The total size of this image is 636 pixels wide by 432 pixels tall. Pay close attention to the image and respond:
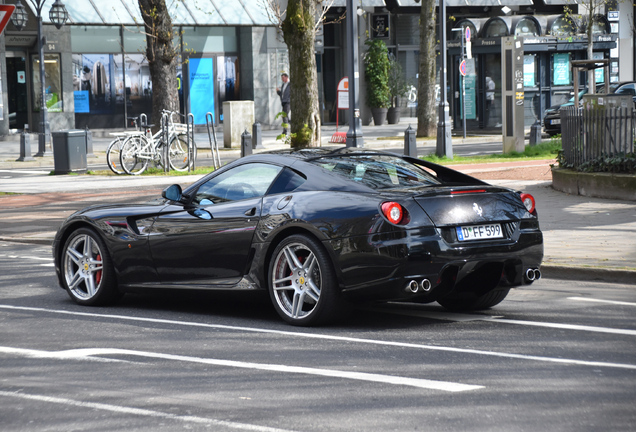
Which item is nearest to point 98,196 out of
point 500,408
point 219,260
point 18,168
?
point 18,168

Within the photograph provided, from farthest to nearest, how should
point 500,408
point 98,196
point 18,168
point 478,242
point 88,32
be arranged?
point 88,32 → point 18,168 → point 98,196 → point 478,242 → point 500,408

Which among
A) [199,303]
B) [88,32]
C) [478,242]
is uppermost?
[88,32]

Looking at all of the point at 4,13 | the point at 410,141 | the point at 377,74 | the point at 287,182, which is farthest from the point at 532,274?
the point at 377,74

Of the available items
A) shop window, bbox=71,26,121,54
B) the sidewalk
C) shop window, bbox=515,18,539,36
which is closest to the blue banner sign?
shop window, bbox=71,26,121,54

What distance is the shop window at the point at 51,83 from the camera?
33125 mm

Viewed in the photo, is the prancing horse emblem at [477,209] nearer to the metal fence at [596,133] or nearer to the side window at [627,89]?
the metal fence at [596,133]

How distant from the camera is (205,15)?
3522 centimetres

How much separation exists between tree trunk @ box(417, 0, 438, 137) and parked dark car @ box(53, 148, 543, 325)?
2302 centimetres

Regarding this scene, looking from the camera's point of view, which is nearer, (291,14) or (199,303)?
(199,303)

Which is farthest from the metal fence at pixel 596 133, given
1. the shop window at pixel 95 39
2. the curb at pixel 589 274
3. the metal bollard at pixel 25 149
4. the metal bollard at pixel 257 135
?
the shop window at pixel 95 39

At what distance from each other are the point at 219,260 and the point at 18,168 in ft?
59.4

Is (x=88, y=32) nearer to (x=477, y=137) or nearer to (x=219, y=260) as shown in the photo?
(x=477, y=137)

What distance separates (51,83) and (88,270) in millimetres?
26769

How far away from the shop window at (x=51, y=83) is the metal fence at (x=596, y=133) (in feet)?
72.8
